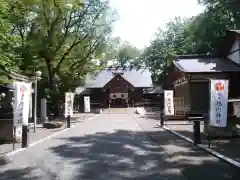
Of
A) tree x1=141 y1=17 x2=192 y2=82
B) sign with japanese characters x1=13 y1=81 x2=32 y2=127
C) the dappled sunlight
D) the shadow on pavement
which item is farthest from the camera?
tree x1=141 y1=17 x2=192 y2=82

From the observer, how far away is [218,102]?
11.8 m

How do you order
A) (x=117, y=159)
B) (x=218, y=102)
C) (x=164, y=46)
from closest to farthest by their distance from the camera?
(x=117, y=159), (x=218, y=102), (x=164, y=46)

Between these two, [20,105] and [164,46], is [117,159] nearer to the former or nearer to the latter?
[20,105]

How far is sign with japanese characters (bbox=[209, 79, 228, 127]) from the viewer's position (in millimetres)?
11688

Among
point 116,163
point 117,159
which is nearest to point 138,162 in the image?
point 116,163

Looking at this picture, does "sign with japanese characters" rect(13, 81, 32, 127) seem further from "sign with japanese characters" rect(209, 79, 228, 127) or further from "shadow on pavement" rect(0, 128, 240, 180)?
"sign with japanese characters" rect(209, 79, 228, 127)

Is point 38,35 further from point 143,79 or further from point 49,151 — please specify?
point 143,79

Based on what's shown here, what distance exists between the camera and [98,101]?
57812mm

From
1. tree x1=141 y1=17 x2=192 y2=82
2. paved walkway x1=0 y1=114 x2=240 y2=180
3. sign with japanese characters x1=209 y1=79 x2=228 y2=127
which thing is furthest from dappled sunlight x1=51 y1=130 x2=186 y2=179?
tree x1=141 y1=17 x2=192 y2=82

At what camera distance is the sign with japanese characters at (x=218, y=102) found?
1169 cm

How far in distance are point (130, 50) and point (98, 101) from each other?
780 inches

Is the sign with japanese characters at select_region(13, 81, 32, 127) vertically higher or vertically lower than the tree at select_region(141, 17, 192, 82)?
lower

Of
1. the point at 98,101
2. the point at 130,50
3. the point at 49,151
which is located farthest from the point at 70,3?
the point at 130,50

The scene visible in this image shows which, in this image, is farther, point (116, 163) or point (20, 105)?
point (20, 105)
